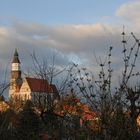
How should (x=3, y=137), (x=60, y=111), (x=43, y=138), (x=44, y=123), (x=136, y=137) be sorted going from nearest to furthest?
(x=136, y=137) < (x=43, y=138) < (x=3, y=137) < (x=44, y=123) < (x=60, y=111)

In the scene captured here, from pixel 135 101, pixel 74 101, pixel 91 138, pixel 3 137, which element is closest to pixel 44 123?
pixel 74 101

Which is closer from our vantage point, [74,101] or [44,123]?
[44,123]

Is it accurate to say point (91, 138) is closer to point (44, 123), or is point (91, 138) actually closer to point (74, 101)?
point (44, 123)

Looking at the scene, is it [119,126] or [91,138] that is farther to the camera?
[91,138]

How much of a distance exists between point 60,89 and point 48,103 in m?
4.62

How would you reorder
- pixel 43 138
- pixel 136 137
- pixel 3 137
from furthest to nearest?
pixel 3 137 < pixel 43 138 < pixel 136 137

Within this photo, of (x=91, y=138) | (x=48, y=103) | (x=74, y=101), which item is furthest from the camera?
(x=48, y=103)

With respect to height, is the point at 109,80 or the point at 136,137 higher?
the point at 109,80

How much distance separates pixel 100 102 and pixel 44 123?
A: 452cm

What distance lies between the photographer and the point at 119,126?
7.04 metres

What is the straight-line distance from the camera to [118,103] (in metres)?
7.26

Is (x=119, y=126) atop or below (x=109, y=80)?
below

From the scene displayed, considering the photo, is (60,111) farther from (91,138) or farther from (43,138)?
(91,138)

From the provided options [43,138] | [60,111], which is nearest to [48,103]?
[60,111]
